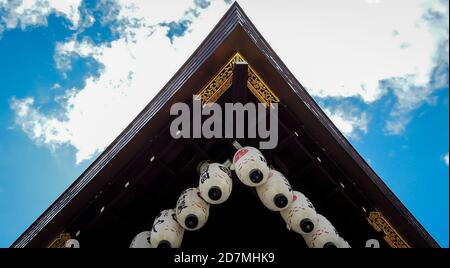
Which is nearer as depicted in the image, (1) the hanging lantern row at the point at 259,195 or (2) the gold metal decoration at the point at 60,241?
(1) the hanging lantern row at the point at 259,195

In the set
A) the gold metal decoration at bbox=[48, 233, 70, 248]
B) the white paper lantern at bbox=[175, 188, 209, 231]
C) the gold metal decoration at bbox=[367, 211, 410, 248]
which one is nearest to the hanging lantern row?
the white paper lantern at bbox=[175, 188, 209, 231]

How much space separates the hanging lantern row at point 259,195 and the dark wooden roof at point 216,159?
0.87m

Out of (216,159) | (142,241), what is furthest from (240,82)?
(142,241)

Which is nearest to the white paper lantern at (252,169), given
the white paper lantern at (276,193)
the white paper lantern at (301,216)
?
the white paper lantern at (276,193)

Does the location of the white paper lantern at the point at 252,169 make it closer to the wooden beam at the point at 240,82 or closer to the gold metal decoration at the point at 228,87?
the wooden beam at the point at 240,82

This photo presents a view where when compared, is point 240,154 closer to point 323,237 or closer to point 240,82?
point 240,82

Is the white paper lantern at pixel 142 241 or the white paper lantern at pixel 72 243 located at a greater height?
the white paper lantern at pixel 72 243

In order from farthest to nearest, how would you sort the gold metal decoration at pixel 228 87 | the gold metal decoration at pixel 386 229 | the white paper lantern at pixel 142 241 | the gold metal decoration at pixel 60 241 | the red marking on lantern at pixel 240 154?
the gold metal decoration at pixel 386 229 < the gold metal decoration at pixel 60 241 < the gold metal decoration at pixel 228 87 < the white paper lantern at pixel 142 241 < the red marking on lantern at pixel 240 154

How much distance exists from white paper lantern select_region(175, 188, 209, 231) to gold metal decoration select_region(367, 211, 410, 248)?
289 centimetres

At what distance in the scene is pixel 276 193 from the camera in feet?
19.9

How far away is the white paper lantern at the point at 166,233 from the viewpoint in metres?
6.03

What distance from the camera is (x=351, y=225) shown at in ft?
23.9
